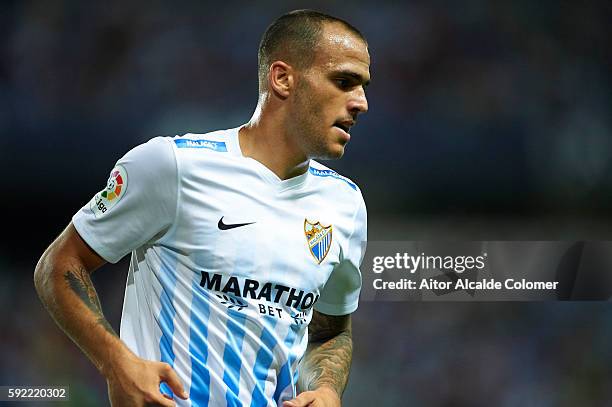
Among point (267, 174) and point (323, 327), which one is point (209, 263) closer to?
point (267, 174)

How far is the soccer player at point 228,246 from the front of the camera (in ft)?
5.64

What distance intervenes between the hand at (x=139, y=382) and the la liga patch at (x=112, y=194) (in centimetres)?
33

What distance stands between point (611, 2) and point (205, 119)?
81.7 inches

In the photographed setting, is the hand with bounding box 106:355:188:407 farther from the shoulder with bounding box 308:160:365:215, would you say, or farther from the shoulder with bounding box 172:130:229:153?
the shoulder with bounding box 308:160:365:215

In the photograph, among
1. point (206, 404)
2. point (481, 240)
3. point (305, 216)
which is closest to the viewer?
point (206, 404)

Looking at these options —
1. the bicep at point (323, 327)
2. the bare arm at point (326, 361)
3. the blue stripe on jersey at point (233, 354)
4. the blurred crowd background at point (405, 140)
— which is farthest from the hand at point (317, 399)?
the blurred crowd background at point (405, 140)

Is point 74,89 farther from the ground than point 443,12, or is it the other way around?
point 443,12

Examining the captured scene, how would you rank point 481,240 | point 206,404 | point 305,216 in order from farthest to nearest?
point 481,240
point 305,216
point 206,404

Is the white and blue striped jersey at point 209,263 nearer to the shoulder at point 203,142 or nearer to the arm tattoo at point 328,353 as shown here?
the shoulder at point 203,142

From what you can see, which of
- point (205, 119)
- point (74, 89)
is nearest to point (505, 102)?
point (205, 119)

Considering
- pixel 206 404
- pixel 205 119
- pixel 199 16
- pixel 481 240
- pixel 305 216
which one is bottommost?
pixel 206 404

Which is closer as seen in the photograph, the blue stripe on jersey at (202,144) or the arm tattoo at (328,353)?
the blue stripe on jersey at (202,144)

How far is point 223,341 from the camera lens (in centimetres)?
174

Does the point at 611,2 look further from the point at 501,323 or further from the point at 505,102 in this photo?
the point at 501,323
